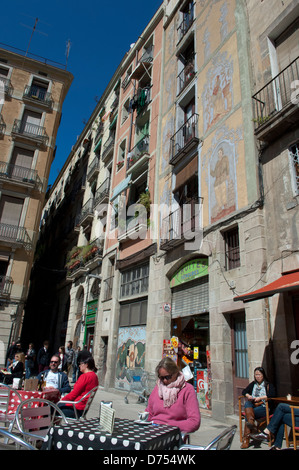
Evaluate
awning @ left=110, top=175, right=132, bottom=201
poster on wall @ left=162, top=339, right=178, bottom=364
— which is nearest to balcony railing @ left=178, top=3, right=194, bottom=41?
awning @ left=110, top=175, right=132, bottom=201

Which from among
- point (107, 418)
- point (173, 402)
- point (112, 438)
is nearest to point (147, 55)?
point (173, 402)

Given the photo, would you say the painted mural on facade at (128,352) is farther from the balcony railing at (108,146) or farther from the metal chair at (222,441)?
the balcony railing at (108,146)

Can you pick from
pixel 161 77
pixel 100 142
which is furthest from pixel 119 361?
pixel 100 142

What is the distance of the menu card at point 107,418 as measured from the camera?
2.69 m

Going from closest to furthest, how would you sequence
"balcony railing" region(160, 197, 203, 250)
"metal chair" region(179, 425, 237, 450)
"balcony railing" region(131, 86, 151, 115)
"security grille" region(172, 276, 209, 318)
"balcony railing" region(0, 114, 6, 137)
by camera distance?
"metal chair" region(179, 425, 237, 450) < "security grille" region(172, 276, 209, 318) < "balcony railing" region(160, 197, 203, 250) < "balcony railing" region(131, 86, 151, 115) < "balcony railing" region(0, 114, 6, 137)

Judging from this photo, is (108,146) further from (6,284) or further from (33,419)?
(33,419)

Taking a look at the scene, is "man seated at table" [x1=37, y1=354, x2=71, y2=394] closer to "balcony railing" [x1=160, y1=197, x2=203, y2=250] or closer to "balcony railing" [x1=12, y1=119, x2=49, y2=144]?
"balcony railing" [x1=160, y1=197, x2=203, y2=250]

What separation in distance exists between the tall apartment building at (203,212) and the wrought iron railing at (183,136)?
2.7 inches

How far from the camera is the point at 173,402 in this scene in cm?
377

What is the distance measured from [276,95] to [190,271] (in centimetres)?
603

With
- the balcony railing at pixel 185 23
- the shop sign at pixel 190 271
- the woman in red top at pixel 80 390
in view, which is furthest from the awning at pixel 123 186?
the woman in red top at pixel 80 390

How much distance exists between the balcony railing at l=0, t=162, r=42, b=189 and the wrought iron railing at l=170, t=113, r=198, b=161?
13.1 meters

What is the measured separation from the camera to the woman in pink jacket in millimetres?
3594

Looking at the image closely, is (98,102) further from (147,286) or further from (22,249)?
(147,286)
